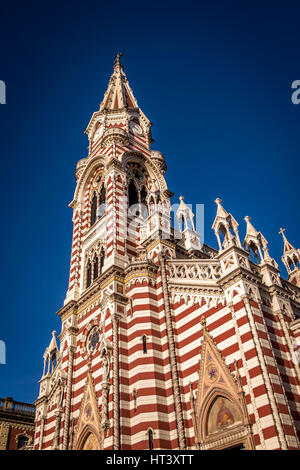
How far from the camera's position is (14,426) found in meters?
34.7

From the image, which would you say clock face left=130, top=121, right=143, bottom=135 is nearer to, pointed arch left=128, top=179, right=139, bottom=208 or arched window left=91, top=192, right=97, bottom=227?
pointed arch left=128, top=179, right=139, bottom=208

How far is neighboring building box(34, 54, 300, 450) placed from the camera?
16.7 meters

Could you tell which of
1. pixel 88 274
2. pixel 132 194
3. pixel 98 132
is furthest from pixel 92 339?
pixel 98 132

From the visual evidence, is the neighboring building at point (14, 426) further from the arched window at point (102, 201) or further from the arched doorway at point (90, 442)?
the arched window at point (102, 201)

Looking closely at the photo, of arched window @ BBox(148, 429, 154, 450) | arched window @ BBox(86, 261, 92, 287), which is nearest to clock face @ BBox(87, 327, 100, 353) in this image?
arched window @ BBox(86, 261, 92, 287)

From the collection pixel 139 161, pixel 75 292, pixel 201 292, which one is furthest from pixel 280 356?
pixel 139 161

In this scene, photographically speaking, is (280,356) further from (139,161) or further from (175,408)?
(139,161)

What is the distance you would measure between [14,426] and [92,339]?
16.1 meters

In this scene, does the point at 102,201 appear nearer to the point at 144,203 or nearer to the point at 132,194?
the point at 132,194

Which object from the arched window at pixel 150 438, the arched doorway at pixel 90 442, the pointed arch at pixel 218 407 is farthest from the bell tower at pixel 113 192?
the arched window at pixel 150 438

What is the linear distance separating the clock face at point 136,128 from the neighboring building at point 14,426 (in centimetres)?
2515

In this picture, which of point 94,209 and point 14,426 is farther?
point 14,426

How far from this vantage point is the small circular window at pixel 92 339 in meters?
23.9
